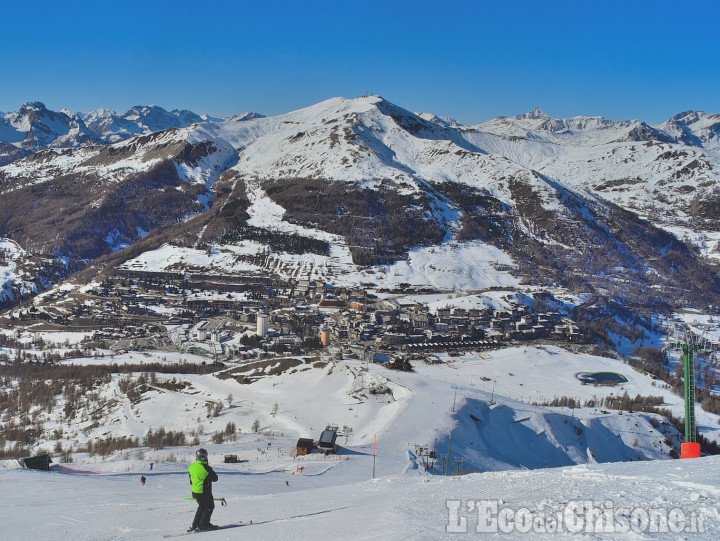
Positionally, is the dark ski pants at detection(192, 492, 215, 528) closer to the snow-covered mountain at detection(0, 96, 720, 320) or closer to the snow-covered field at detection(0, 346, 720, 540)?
the snow-covered field at detection(0, 346, 720, 540)

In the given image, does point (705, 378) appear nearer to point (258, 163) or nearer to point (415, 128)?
point (258, 163)

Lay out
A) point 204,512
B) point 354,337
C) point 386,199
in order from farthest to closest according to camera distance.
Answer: point 386,199, point 354,337, point 204,512

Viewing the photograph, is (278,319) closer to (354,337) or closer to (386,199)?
(354,337)

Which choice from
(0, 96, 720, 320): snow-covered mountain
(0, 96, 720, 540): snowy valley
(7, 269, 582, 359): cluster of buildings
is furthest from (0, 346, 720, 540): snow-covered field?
(0, 96, 720, 320): snow-covered mountain

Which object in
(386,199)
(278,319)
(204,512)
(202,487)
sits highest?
(386,199)

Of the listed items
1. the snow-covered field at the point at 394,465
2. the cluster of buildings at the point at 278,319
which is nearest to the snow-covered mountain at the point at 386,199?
the cluster of buildings at the point at 278,319

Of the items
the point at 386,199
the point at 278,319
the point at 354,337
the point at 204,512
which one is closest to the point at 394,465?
the point at 204,512

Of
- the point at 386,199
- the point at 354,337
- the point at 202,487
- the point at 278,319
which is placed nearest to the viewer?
the point at 202,487
